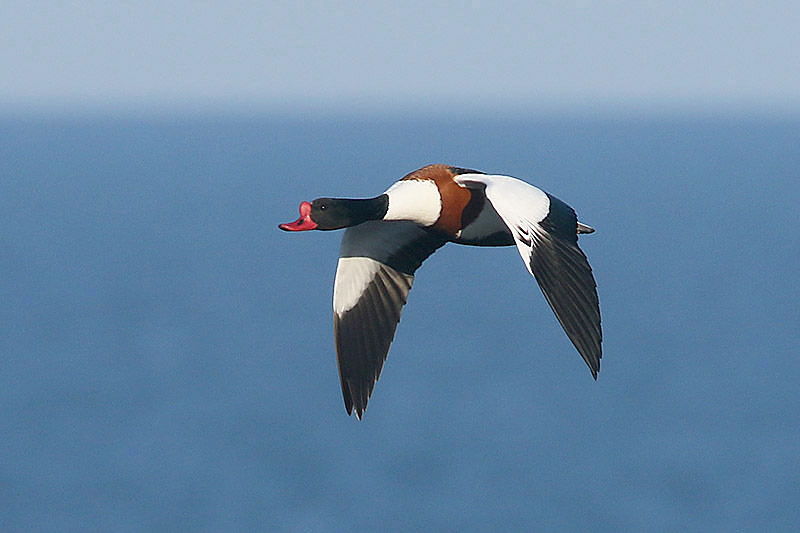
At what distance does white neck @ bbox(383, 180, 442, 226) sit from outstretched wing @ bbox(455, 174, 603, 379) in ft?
1.07

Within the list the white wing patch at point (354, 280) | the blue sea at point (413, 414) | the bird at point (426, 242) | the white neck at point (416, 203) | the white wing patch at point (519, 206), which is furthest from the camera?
the blue sea at point (413, 414)

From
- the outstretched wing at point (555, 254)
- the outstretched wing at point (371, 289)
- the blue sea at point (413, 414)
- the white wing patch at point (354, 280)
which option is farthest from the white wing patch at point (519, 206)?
the blue sea at point (413, 414)

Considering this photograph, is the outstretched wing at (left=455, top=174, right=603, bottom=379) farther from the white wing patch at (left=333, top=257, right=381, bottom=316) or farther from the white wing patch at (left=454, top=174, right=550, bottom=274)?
the white wing patch at (left=333, top=257, right=381, bottom=316)

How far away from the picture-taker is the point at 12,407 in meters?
116

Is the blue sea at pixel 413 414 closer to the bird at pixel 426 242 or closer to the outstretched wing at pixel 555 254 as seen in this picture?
the bird at pixel 426 242

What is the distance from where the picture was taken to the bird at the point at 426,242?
9.05 metres

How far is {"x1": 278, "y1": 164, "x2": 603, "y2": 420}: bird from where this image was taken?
9.05 meters

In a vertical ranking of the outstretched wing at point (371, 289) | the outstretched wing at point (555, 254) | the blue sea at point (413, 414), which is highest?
the outstretched wing at point (555, 254)

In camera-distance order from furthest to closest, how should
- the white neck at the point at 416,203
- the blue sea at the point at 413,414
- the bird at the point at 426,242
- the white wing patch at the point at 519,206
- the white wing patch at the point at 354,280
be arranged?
1. the blue sea at the point at 413,414
2. the white wing patch at the point at 354,280
3. the white neck at the point at 416,203
4. the white wing patch at the point at 519,206
5. the bird at the point at 426,242

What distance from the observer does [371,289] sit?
11.9 m

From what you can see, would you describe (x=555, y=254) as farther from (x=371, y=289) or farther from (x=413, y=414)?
(x=413, y=414)

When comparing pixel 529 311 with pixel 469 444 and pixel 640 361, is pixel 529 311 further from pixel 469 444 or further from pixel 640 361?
pixel 469 444

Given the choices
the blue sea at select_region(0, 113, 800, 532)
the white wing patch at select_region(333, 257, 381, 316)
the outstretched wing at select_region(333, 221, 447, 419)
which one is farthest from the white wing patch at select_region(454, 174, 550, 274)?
the blue sea at select_region(0, 113, 800, 532)

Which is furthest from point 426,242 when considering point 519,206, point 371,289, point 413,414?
point 413,414
